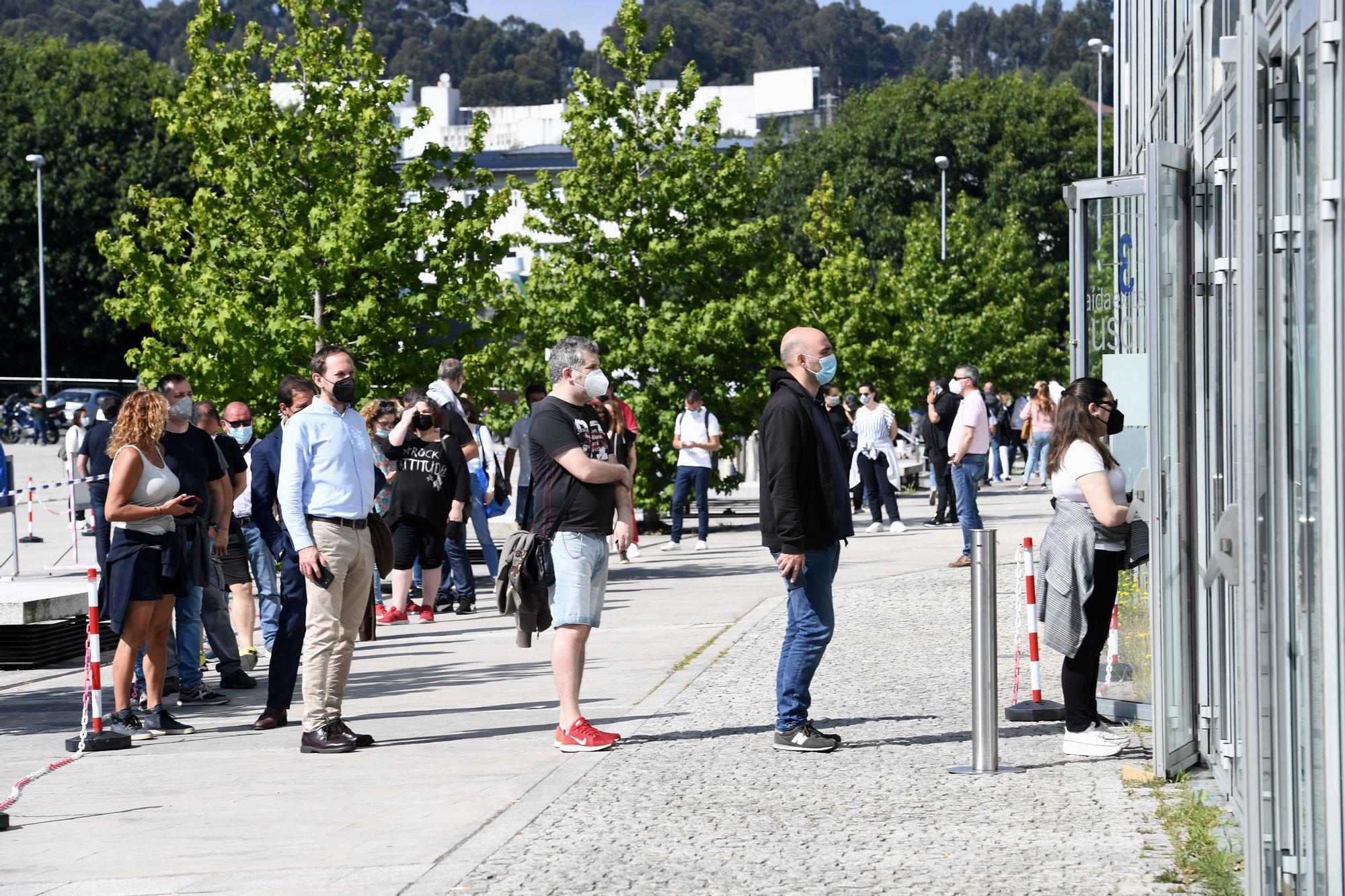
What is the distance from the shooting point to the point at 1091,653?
321 inches

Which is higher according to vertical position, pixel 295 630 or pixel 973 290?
pixel 973 290

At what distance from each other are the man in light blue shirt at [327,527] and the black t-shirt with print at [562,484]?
0.92m

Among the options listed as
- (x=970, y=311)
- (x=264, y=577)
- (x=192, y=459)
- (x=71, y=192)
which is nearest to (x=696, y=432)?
(x=264, y=577)

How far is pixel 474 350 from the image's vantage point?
21.2 m

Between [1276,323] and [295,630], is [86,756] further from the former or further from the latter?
[1276,323]

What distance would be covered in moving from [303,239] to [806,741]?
1205 cm

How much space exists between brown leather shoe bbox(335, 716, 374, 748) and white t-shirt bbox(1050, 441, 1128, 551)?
347 centimetres

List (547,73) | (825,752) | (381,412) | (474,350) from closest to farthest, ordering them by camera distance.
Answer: (825,752) → (381,412) → (474,350) → (547,73)

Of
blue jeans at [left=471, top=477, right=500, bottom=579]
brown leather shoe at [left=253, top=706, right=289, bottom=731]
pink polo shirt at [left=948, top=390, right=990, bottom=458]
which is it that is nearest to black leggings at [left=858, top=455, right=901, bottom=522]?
pink polo shirt at [left=948, top=390, right=990, bottom=458]

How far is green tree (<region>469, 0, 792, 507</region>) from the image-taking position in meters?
23.7

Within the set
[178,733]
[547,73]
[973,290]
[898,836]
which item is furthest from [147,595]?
[547,73]

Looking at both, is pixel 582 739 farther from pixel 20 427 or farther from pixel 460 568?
pixel 20 427

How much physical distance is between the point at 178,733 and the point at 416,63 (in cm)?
18583

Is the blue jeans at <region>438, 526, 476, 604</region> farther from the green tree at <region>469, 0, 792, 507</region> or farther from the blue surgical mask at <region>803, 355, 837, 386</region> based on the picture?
the green tree at <region>469, 0, 792, 507</region>
